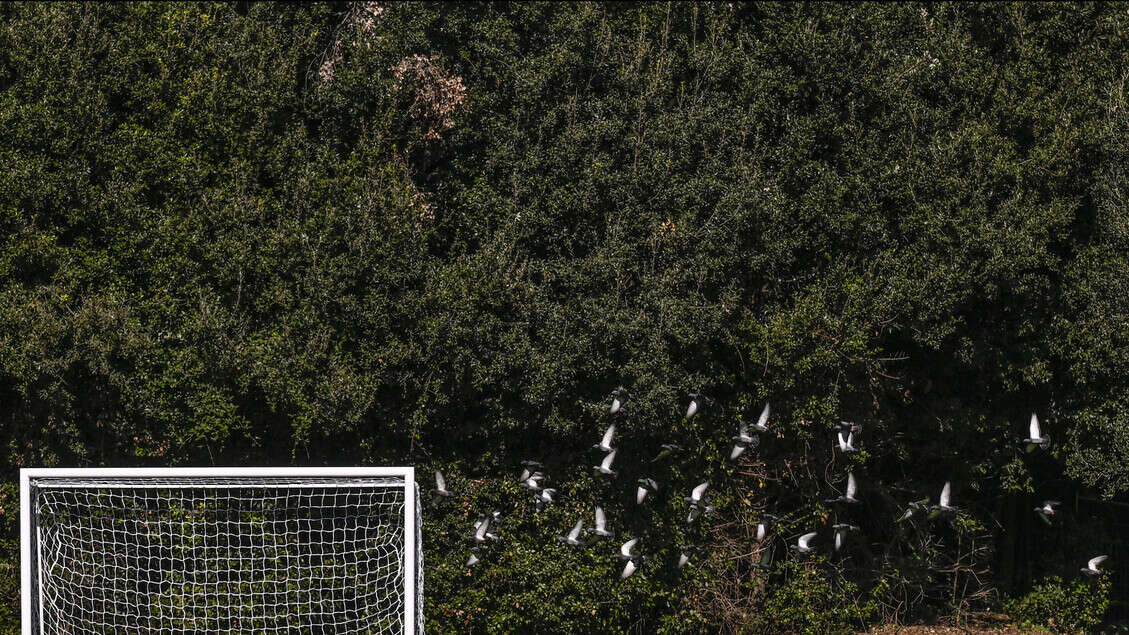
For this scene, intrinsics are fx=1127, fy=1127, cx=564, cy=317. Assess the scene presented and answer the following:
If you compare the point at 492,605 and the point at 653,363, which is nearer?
the point at 653,363

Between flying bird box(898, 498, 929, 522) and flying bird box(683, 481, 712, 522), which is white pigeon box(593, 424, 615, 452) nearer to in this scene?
flying bird box(683, 481, 712, 522)

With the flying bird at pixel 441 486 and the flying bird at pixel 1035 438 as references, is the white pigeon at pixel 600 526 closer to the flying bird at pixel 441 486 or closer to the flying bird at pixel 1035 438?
the flying bird at pixel 441 486

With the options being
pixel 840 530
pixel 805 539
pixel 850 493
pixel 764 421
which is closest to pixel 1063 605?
pixel 840 530

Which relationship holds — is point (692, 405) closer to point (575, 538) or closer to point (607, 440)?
point (607, 440)

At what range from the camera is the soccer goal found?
9.76m

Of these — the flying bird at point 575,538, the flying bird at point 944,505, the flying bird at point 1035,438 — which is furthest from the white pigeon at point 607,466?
the flying bird at point 1035,438

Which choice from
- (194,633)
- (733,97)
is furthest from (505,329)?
(194,633)

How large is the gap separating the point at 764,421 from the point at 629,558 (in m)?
1.68

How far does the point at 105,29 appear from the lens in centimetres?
1020

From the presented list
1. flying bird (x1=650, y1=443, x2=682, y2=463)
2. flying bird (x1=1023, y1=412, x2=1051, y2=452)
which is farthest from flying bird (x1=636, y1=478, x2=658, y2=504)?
flying bird (x1=1023, y1=412, x2=1051, y2=452)

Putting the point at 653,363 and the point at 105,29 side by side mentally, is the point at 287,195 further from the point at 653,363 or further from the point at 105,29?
the point at 653,363

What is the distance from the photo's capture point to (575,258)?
391 inches

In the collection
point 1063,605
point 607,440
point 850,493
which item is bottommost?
point 1063,605

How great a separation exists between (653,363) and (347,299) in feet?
8.73
